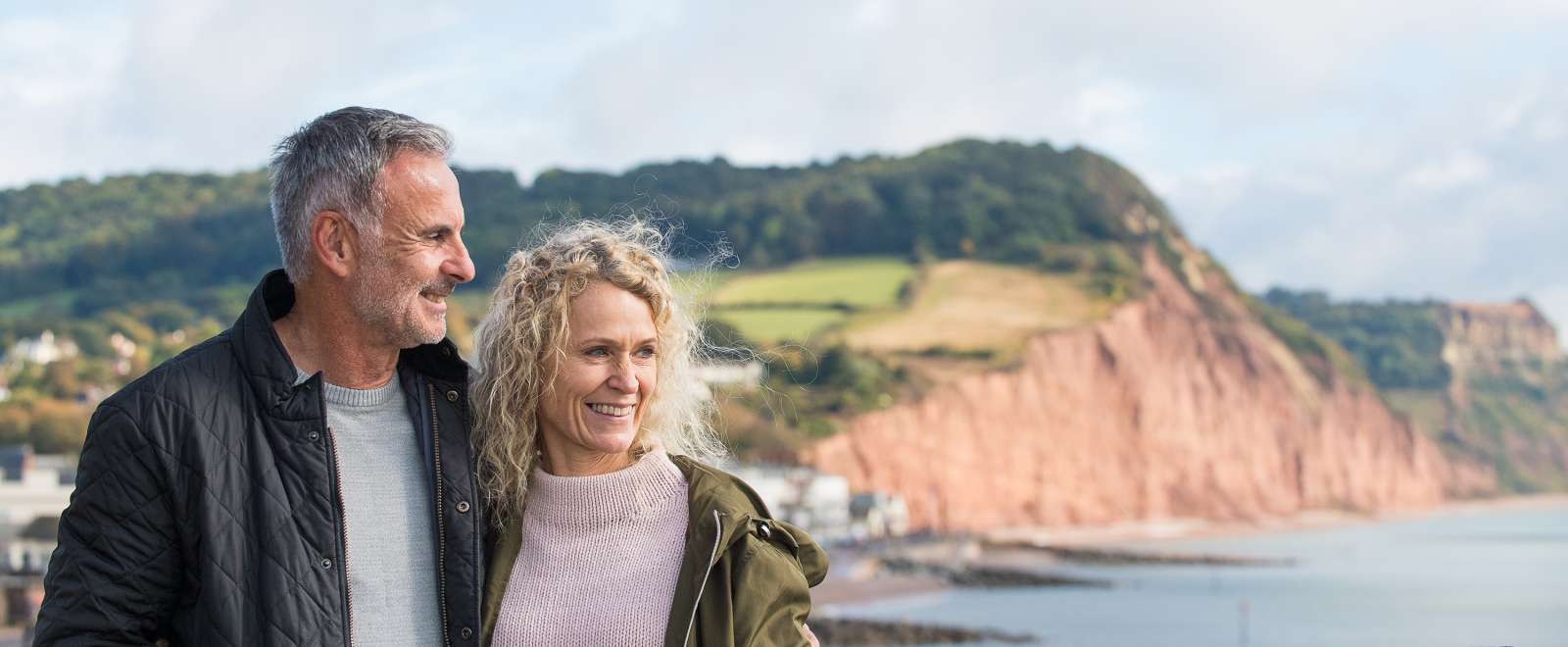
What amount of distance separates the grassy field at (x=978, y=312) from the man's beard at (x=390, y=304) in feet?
275

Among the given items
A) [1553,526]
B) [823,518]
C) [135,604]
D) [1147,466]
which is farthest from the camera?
[1553,526]

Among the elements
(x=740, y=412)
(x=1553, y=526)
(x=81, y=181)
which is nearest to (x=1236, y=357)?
(x=740, y=412)

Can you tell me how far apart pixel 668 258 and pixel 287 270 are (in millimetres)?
873

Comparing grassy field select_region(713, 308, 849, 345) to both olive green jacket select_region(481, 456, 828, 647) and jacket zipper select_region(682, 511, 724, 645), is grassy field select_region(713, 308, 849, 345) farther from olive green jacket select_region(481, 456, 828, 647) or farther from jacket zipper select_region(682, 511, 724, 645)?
jacket zipper select_region(682, 511, 724, 645)

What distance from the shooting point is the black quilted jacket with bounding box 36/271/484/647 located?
3.30 metres

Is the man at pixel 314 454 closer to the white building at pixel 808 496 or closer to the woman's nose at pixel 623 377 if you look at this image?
the woman's nose at pixel 623 377

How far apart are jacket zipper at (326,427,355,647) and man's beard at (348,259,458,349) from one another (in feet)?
0.79

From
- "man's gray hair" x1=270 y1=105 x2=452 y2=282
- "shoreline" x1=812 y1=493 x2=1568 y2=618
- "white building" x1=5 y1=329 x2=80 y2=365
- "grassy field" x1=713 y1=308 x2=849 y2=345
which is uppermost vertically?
"grassy field" x1=713 y1=308 x2=849 y2=345

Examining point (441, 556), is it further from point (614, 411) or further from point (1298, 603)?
point (1298, 603)

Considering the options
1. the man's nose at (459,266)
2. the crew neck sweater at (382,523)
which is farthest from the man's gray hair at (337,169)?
the crew neck sweater at (382,523)

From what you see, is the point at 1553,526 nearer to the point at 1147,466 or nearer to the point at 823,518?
the point at 1147,466

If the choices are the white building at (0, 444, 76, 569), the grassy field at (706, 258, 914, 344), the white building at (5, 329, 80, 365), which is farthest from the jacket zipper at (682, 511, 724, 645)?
the white building at (5, 329, 80, 365)

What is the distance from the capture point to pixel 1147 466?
91938 mm

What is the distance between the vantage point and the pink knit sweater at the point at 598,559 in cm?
377
